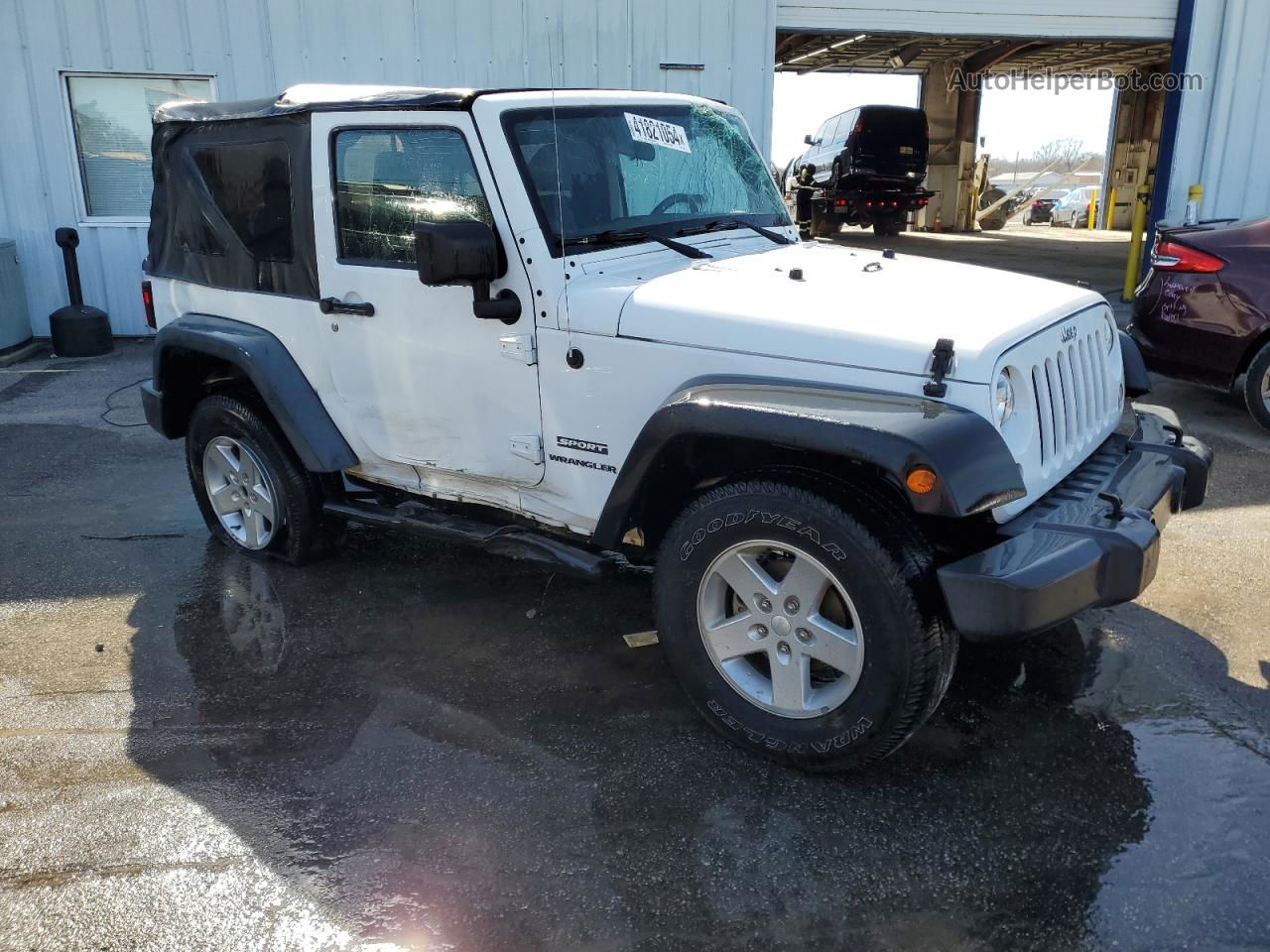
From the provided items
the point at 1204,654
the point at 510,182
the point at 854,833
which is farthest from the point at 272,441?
the point at 1204,654

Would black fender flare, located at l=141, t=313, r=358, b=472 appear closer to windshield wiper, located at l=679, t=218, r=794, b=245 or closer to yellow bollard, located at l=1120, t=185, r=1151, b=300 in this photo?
windshield wiper, located at l=679, t=218, r=794, b=245

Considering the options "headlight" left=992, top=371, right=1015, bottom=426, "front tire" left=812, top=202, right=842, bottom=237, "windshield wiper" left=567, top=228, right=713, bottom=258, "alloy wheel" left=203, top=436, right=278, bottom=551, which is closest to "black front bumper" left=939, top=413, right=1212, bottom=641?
"headlight" left=992, top=371, right=1015, bottom=426

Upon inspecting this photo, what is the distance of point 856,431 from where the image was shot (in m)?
2.67

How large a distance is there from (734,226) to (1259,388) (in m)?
4.23

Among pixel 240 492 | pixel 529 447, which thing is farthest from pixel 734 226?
pixel 240 492

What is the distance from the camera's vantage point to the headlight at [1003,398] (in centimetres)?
280

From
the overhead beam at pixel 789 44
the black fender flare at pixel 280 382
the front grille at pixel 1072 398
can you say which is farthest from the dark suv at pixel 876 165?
the front grille at pixel 1072 398

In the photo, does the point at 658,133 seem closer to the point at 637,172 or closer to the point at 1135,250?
the point at 637,172

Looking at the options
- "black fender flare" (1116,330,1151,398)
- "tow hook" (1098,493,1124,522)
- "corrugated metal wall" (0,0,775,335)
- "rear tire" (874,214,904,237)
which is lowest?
"rear tire" (874,214,904,237)

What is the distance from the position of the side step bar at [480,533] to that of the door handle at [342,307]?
0.82 metres

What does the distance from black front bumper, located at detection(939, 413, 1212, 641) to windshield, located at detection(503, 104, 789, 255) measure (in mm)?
1681

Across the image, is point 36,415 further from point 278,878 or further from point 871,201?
point 871,201

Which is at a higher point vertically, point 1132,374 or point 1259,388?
point 1132,374

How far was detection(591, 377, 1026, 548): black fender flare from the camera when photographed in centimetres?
257
